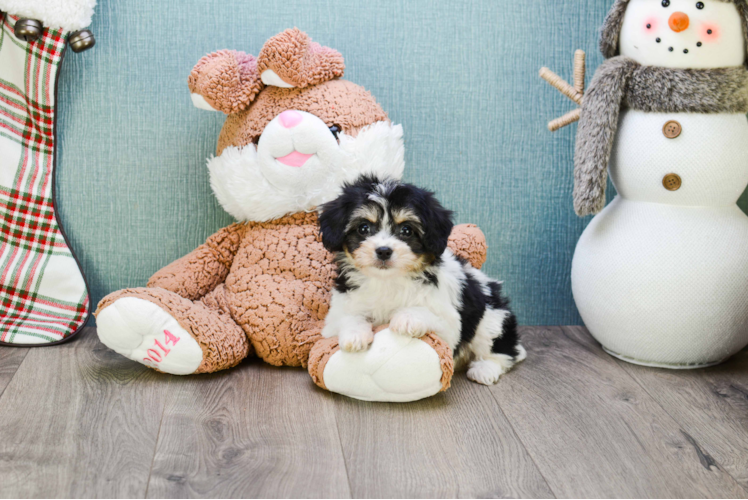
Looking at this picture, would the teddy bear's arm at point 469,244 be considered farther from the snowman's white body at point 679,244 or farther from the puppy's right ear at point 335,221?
the puppy's right ear at point 335,221

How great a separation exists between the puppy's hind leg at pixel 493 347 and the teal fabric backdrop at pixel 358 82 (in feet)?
1.33

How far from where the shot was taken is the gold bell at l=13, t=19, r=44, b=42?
189cm

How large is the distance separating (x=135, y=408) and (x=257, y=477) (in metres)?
0.44

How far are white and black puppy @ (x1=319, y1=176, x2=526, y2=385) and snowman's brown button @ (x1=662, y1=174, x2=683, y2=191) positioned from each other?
1.71 ft

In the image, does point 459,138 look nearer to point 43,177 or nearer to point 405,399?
point 405,399

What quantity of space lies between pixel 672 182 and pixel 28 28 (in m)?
1.78

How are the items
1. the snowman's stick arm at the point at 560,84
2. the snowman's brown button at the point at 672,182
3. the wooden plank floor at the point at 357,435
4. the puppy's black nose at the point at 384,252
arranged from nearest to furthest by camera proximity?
the wooden plank floor at the point at 357,435, the puppy's black nose at the point at 384,252, the snowman's brown button at the point at 672,182, the snowman's stick arm at the point at 560,84

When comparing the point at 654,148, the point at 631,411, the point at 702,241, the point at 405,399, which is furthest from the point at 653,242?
the point at 405,399

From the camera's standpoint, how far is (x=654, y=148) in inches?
70.1

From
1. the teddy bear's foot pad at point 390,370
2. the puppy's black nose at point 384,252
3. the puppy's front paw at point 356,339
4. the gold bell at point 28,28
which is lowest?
the teddy bear's foot pad at point 390,370

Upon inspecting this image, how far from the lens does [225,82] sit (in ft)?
5.94

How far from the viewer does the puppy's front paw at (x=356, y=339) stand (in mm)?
1580

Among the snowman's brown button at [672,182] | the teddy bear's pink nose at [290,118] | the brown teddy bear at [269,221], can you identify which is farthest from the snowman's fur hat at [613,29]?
the teddy bear's pink nose at [290,118]

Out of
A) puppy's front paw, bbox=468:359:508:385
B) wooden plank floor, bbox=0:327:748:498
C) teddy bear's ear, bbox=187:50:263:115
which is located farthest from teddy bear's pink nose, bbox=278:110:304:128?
puppy's front paw, bbox=468:359:508:385
